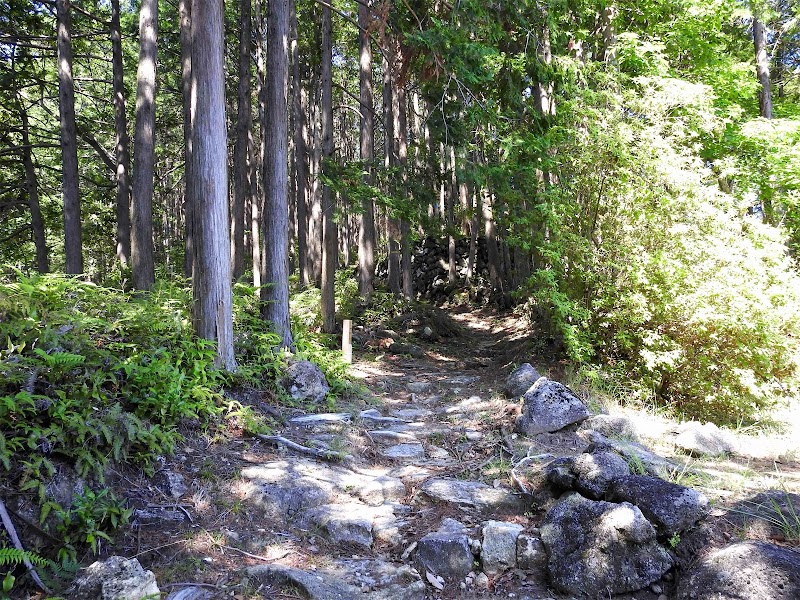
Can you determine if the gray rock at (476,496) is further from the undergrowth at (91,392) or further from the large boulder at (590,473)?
the undergrowth at (91,392)

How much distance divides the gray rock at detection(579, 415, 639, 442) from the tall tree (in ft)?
26.4

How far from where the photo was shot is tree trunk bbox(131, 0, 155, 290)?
977 cm

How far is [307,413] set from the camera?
6.29 meters

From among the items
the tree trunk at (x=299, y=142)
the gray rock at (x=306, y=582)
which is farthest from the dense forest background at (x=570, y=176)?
the gray rock at (x=306, y=582)

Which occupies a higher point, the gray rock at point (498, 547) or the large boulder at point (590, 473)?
the large boulder at point (590, 473)

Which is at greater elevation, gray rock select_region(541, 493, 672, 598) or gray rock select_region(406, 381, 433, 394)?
gray rock select_region(541, 493, 672, 598)

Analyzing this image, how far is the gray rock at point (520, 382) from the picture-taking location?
24.4ft

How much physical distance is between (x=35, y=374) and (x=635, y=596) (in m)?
4.21

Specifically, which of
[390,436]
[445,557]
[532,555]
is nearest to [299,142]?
[390,436]

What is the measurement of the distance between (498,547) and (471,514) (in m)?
0.55

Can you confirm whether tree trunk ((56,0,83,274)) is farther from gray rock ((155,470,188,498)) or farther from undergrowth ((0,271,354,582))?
gray rock ((155,470,188,498))

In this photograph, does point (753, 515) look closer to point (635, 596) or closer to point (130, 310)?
point (635, 596)

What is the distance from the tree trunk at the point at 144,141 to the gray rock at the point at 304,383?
459 cm

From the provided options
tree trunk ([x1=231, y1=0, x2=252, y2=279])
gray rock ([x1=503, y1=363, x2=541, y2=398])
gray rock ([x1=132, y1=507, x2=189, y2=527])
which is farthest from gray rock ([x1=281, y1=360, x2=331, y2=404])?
tree trunk ([x1=231, y1=0, x2=252, y2=279])
